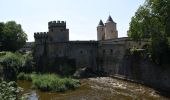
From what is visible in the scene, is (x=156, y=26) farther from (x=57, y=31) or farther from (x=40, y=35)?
(x=40, y=35)

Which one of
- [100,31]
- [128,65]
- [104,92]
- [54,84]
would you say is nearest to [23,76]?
[54,84]

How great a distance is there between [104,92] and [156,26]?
7370mm

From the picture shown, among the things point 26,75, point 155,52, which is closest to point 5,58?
point 26,75

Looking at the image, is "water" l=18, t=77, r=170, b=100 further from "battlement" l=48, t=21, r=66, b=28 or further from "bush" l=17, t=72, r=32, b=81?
"battlement" l=48, t=21, r=66, b=28

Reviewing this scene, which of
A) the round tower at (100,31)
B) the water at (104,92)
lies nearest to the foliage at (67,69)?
the water at (104,92)

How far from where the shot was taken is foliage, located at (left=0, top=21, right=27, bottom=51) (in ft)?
195

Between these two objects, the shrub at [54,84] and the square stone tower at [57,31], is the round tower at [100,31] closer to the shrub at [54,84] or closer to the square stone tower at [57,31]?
the square stone tower at [57,31]

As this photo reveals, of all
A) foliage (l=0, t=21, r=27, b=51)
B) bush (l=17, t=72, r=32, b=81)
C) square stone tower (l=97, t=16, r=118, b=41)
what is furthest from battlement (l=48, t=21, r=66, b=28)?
foliage (l=0, t=21, r=27, b=51)

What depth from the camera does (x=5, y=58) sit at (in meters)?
29.6

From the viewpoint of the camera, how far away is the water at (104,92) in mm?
27656

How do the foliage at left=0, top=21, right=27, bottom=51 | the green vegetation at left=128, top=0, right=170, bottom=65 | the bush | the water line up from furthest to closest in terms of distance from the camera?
the foliage at left=0, top=21, right=27, bottom=51 → the bush → the green vegetation at left=128, top=0, right=170, bottom=65 → the water

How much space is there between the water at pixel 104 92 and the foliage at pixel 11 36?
991 inches

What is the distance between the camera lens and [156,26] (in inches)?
1207

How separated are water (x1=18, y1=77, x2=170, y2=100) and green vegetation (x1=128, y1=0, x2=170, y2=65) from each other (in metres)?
3.33
